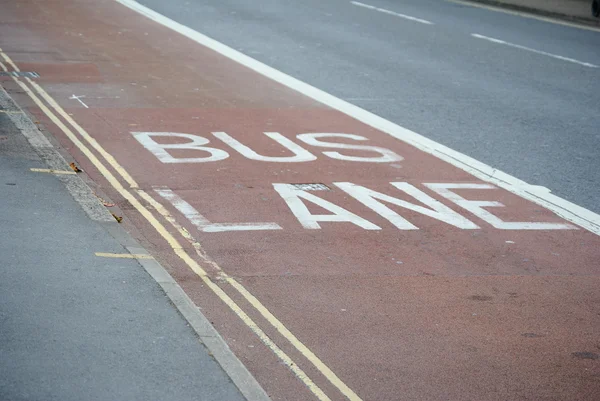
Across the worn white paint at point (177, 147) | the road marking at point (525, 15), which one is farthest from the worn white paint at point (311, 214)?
the road marking at point (525, 15)

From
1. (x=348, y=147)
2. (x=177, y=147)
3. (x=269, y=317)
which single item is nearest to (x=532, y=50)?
(x=348, y=147)

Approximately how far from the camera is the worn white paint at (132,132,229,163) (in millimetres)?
11252

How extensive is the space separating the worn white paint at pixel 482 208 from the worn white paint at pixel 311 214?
1286mm

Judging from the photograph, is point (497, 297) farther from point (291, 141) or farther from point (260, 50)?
point (260, 50)

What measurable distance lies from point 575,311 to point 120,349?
3543 millimetres

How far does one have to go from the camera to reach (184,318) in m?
6.71

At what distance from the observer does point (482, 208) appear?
10086 millimetres

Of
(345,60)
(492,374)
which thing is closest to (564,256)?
(492,374)

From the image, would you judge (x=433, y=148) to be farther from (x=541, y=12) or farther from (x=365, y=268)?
(x=541, y=12)

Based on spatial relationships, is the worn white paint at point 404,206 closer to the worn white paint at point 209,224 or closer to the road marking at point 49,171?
the worn white paint at point 209,224

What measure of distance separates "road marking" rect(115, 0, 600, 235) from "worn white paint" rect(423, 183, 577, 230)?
0.30 metres

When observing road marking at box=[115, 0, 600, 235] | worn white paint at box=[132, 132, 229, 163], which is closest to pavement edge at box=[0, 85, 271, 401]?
worn white paint at box=[132, 132, 229, 163]

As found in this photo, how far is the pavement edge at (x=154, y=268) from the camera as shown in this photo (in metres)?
5.93

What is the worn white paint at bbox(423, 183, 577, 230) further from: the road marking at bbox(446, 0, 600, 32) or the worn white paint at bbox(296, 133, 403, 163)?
the road marking at bbox(446, 0, 600, 32)
